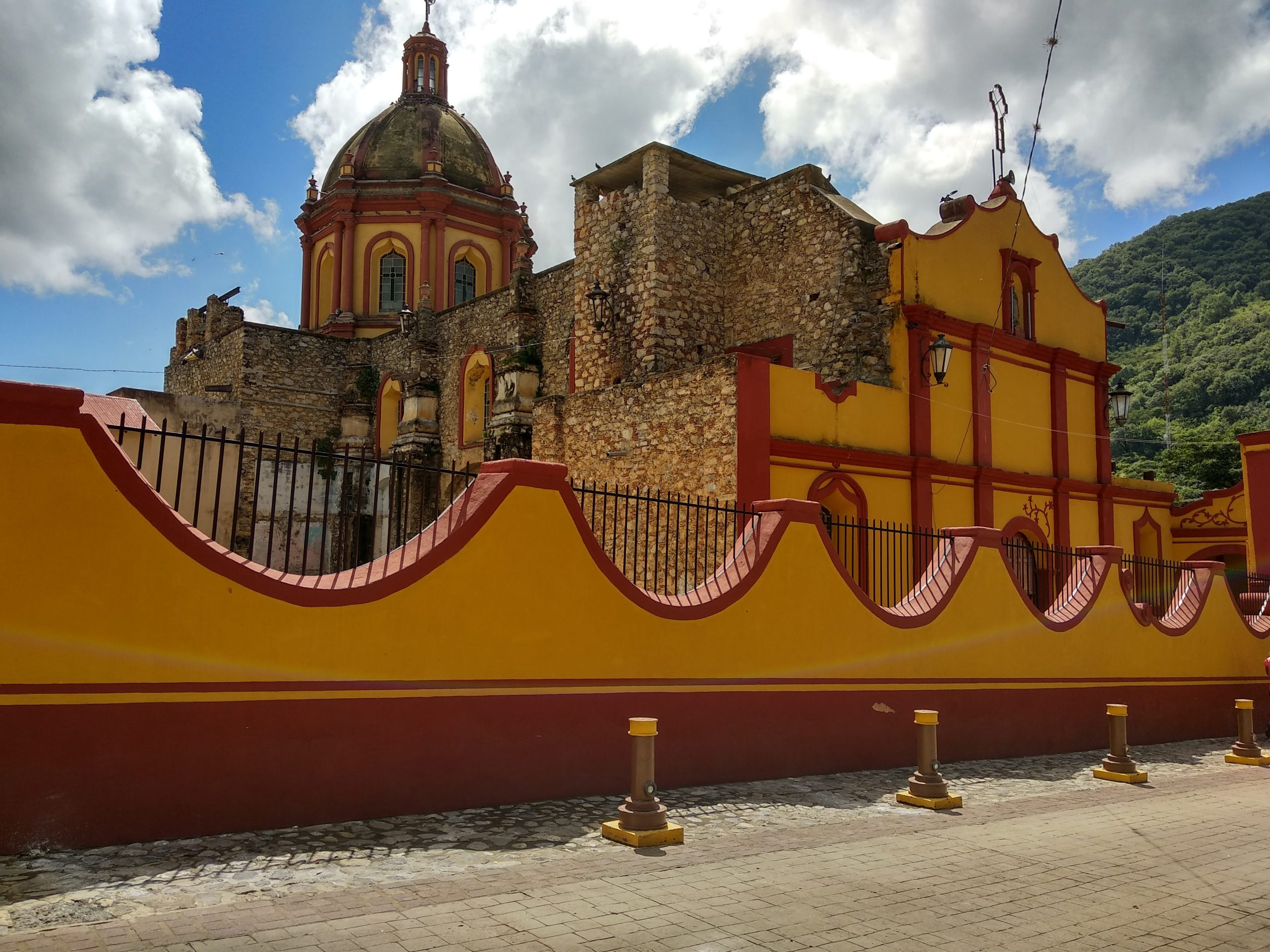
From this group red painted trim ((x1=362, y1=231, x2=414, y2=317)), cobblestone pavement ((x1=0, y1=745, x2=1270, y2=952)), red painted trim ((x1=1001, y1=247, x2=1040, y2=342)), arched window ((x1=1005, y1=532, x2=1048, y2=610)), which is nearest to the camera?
cobblestone pavement ((x1=0, y1=745, x2=1270, y2=952))

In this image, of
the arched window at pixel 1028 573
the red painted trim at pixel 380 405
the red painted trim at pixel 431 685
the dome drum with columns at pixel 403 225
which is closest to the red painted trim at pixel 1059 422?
the arched window at pixel 1028 573

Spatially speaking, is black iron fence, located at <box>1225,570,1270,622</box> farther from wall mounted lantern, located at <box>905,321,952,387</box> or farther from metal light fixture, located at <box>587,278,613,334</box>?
metal light fixture, located at <box>587,278,613,334</box>

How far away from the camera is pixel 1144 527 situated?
65.1ft

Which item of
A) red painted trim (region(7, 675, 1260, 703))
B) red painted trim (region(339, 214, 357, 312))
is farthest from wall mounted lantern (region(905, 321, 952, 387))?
red painted trim (region(339, 214, 357, 312))

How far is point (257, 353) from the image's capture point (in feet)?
85.9

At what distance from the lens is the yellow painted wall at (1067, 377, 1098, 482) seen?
59.7ft

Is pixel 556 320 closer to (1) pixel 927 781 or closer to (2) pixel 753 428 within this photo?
(2) pixel 753 428

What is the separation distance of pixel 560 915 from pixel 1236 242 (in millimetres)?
58329

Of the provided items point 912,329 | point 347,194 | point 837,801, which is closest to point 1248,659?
point 912,329

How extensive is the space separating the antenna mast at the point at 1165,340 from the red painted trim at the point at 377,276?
94.2 feet

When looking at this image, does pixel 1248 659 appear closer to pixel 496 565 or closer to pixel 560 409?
pixel 560 409

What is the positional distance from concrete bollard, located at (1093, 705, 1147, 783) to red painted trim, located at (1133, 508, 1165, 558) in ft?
36.8

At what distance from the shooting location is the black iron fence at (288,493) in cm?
577

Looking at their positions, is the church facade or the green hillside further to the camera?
the green hillside
